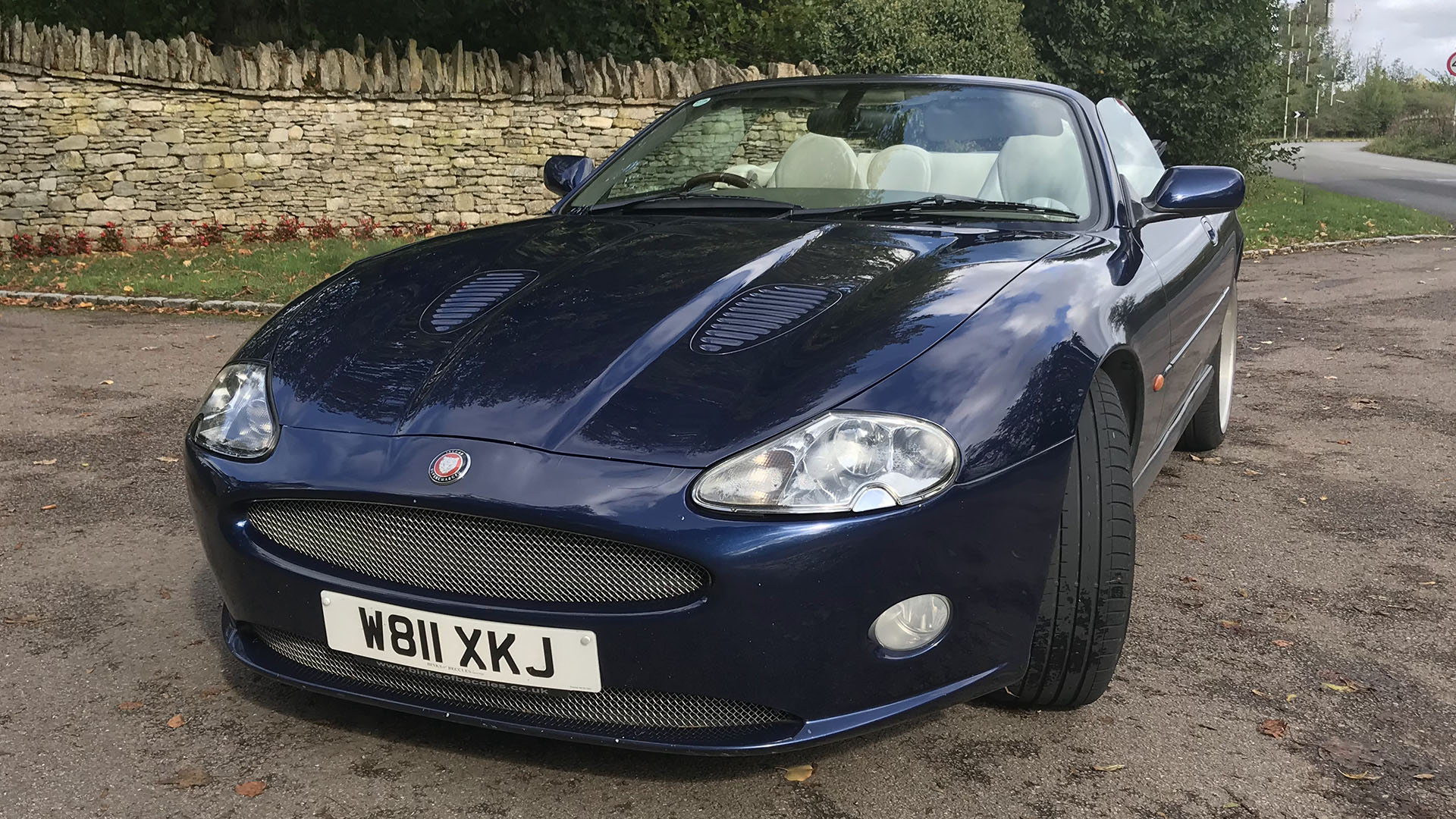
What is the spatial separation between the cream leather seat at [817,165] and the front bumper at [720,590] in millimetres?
1540

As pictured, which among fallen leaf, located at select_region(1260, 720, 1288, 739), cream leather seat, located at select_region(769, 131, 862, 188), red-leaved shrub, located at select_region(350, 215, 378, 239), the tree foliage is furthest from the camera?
the tree foliage

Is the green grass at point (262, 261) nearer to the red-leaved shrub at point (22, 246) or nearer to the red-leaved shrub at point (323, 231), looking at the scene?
the red-leaved shrub at point (22, 246)

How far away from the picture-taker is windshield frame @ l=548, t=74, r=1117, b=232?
11.0 ft

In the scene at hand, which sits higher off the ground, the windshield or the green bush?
the green bush

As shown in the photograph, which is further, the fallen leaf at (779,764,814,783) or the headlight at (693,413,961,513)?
the fallen leaf at (779,764,814,783)

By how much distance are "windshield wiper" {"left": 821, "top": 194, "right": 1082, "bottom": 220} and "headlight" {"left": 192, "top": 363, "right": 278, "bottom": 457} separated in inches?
61.5

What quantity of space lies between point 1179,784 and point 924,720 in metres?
0.54

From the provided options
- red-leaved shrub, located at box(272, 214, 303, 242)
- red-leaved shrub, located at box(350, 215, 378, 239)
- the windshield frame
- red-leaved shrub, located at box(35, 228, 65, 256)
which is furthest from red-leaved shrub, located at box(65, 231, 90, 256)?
the windshield frame

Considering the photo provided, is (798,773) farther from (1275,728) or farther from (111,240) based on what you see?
(111,240)

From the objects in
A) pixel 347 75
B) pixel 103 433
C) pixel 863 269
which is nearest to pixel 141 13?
pixel 347 75

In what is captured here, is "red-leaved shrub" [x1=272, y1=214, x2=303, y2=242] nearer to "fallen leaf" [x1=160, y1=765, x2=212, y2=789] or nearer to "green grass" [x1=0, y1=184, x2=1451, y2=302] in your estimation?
"green grass" [x1=0, y1=184, x2=1451, y2=302]

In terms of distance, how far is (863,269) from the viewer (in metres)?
2.90

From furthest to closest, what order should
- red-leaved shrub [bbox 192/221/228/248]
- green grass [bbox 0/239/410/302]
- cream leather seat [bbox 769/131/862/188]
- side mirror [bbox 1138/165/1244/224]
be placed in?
red-leaved shrub [bbox 192/221/228/248], green grass [bbox 0/239/410/302], cream leather seat [bbox 769/131/862/188], side mirror [bbox 1138/165/1244/224]

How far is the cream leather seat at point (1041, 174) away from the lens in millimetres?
3475
